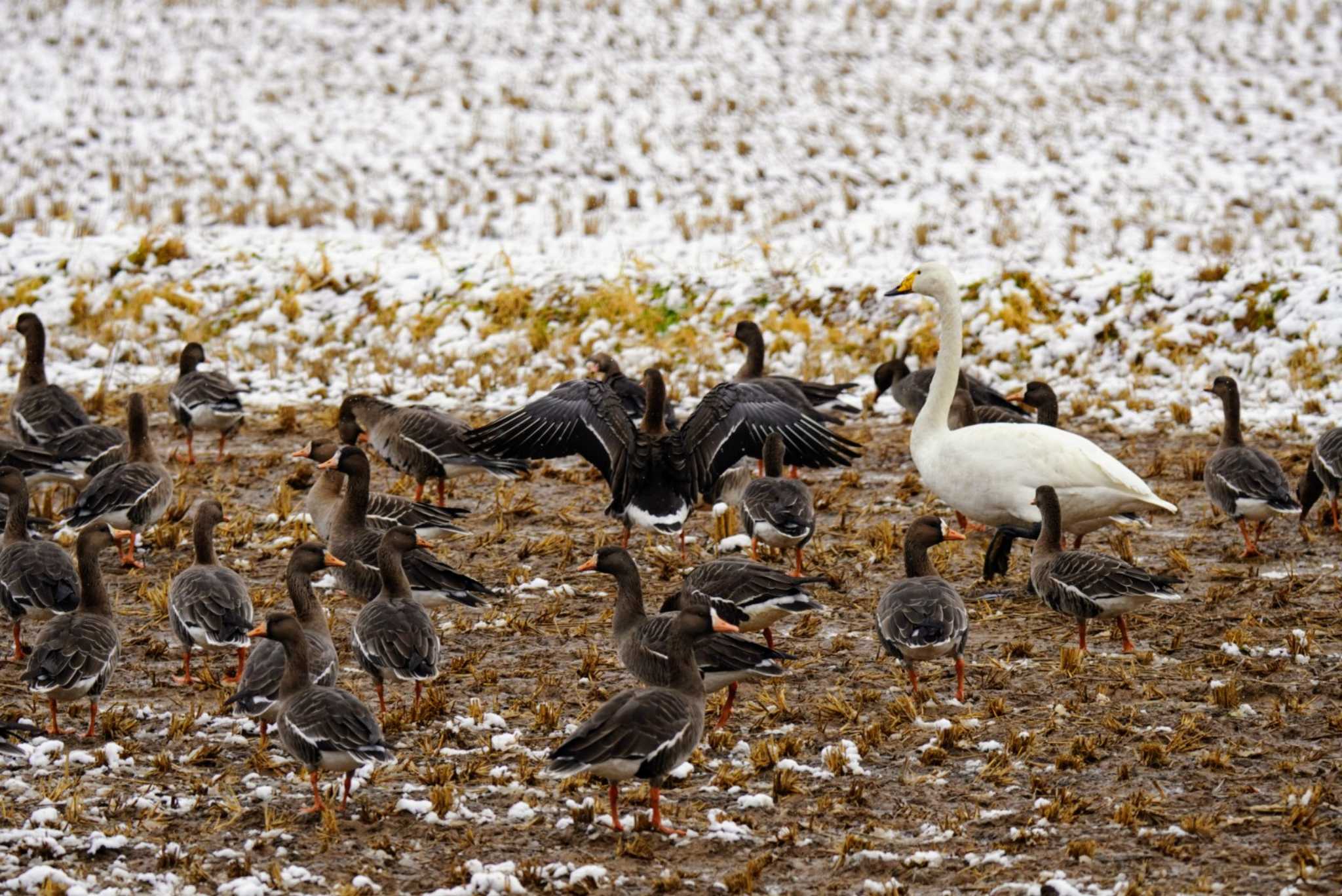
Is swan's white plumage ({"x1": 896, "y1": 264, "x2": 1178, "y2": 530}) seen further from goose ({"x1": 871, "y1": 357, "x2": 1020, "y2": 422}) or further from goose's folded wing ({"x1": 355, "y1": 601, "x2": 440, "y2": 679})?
goose's folded wing ({"x1": 355, "y1": 601, "x2": 440, "y2": 679})

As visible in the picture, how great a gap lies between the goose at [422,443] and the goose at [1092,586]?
13.9 ft

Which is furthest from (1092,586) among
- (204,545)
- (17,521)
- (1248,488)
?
(17,521)

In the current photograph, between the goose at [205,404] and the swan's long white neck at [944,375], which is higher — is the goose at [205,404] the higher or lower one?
the lower one

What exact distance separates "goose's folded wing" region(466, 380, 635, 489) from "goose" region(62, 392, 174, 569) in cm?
230

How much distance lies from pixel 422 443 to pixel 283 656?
430cm

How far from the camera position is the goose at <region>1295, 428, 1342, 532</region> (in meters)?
10.5

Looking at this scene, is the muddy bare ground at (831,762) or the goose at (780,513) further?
the goose at (780,513)

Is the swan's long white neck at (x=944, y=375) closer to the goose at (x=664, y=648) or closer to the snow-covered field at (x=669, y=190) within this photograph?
the goose at (x=664, y=648)

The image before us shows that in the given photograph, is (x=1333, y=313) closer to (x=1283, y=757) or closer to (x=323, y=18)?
(x=1283, y=757)

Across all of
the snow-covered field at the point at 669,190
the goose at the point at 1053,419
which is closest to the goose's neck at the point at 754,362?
the snow-covered field at the point at 669,190

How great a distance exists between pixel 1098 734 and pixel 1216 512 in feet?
15.4

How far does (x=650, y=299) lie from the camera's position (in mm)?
17375

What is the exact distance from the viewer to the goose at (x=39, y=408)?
1258cm

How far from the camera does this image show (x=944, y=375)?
35.7ft
